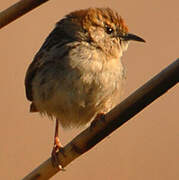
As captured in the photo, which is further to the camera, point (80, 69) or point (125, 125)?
point (125, 125)

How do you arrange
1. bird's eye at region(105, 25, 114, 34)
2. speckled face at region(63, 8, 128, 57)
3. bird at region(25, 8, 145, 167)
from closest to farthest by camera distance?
bird at region(25, 8, 145, 167)
speckled face at region(63, 8, 128, 57)
bird's eye at region(105, 25, 114, 34)

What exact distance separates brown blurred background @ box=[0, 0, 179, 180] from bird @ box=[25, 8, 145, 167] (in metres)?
0.69

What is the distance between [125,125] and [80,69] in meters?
1.58

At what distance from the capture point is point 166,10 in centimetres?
618

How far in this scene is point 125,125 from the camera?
5609 mm

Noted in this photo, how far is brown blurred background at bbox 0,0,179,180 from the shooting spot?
5230 mm

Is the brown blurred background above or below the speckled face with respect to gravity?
below

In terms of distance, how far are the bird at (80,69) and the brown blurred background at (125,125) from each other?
2.28ft

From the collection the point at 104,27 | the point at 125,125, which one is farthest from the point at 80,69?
the point at 125,125

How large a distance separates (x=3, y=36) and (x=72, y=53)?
1967 mm

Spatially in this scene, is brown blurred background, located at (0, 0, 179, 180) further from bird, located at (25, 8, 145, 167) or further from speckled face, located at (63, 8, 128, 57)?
speckled face, located at (63, 8, 128, 57)

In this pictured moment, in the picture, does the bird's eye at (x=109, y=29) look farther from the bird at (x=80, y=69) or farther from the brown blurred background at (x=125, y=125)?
the brown blurred background at (x=125, y=125)

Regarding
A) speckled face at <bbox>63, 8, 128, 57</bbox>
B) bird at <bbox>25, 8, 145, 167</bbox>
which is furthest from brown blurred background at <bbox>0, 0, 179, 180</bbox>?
Answer: speckled face at <bbox>63, 8, 128, 57</bbox>

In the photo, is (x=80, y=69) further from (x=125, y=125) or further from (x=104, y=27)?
(x=125, y=125)
